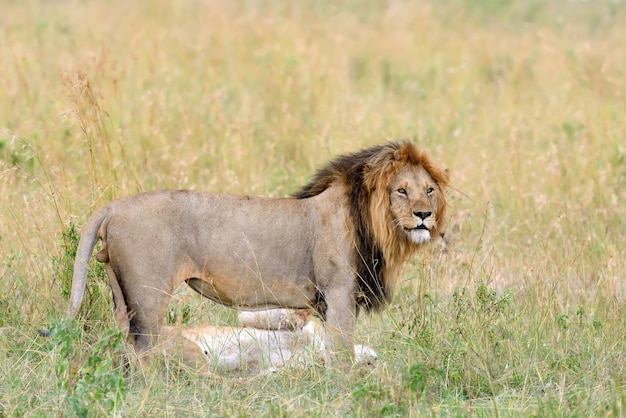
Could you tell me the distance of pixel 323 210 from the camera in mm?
4668

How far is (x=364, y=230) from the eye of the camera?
461 cm

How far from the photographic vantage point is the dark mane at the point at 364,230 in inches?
181

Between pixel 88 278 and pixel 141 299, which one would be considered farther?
pixel 88 278

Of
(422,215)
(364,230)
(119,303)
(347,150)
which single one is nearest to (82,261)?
(119,303)

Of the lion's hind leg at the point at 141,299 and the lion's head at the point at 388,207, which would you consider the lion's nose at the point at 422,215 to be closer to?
the lion's head at the point at 388,207

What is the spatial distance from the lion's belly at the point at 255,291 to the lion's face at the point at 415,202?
50 cm

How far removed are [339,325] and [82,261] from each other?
1139mm

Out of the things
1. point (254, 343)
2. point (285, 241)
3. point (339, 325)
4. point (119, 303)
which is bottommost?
point (254, 343)

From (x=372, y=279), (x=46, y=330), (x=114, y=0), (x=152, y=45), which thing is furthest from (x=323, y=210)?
(x=114, y=0)

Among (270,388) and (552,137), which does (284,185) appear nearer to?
(552,137)

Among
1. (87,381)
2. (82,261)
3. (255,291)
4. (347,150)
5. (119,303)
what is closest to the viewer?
(87,381)

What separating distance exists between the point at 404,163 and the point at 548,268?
1.43 meters

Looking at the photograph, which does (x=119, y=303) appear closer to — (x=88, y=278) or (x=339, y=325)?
(x=88, y=278)

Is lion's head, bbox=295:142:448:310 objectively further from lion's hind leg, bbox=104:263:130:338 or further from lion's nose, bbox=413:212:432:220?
lion's hind leg, bbox=104:263:130:338
